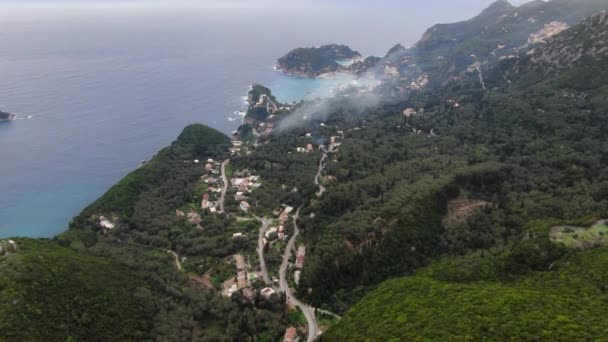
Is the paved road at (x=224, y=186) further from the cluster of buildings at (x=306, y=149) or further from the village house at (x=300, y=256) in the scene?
the village house at (x=300, y=256)

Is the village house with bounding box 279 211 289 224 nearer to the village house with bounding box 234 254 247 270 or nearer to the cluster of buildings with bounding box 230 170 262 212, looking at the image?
the cluster of buildings with bounding box 230 170 262 212

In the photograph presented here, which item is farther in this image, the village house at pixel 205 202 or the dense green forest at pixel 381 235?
the village house at pixel 205 202

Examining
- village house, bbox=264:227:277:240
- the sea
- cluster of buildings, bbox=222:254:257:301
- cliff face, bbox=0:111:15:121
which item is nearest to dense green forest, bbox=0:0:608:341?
cluster of buildings, bbox=222:254:257:301

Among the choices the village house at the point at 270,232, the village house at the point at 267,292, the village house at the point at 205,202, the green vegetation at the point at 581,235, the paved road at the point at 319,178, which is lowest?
the village house at the point at 267,292

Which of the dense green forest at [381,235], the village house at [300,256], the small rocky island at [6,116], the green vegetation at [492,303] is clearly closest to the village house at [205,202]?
the dense green forest at [381,235]

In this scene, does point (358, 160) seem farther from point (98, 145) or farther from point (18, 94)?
point (18, 94)

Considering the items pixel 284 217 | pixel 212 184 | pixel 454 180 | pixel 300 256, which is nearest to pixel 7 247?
pixel 300 256
